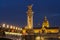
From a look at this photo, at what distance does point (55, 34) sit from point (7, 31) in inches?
662

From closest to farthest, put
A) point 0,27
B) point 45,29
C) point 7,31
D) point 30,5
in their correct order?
1. point 0,27
2. point 7,31
3. point 45,29
4. point 30,5

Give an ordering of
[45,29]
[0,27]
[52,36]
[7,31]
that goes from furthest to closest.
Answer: [45,29], [52,36], [7,31], [0,27]

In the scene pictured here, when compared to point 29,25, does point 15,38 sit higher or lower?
lower

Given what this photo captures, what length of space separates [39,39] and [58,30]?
7.29 m

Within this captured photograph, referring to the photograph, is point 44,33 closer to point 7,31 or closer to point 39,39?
point 39,39

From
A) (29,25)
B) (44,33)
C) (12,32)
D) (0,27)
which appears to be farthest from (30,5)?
(0,27)

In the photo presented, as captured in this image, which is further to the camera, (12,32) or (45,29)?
(45,29)

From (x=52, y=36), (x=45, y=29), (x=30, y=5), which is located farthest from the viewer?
(x=30, y=5)

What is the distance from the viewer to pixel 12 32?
212 feet

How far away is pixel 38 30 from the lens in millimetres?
78000

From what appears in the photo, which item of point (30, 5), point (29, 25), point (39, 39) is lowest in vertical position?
point (39, 39)

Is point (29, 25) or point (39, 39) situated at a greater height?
point (29, 25)

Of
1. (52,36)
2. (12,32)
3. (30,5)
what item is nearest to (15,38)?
(12,32)

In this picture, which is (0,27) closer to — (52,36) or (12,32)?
(12,32)
